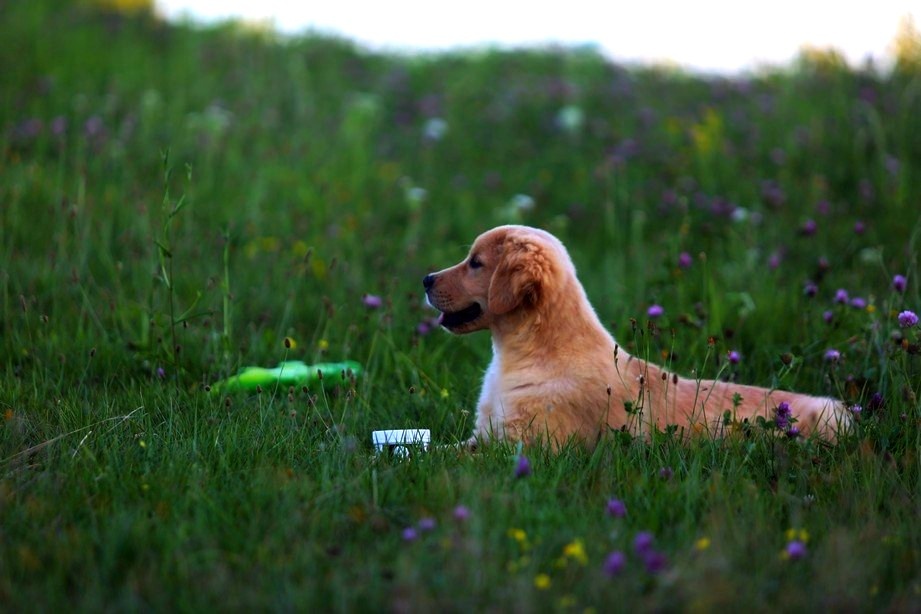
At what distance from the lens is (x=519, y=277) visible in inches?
160

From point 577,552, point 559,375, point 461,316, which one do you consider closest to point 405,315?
point 461,316

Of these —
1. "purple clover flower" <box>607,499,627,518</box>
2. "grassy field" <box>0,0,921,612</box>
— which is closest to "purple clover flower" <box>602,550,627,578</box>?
"grassy field" <box>0,0,921,612</box>

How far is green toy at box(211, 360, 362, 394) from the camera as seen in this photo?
14.0 ft

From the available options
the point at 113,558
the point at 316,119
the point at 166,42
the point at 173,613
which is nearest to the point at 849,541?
the point at 173,613

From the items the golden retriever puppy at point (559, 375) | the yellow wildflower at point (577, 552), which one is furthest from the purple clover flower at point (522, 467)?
the golden retriever puppy at point (559, 375)

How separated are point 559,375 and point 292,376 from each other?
1236mm

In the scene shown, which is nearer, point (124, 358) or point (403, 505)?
point (403, 505)

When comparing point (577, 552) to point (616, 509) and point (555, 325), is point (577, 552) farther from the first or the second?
point (555, 325)

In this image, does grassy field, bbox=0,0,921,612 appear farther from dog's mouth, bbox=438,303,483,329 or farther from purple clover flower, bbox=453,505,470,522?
dog's mouth, bbox=438,303,483,329

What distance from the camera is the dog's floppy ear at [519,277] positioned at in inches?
160

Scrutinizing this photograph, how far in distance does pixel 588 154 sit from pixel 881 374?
523cm

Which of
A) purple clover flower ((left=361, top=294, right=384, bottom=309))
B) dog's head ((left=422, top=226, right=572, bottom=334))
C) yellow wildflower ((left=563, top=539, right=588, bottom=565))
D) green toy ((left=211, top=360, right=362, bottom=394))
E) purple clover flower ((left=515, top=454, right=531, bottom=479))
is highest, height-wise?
dog's head ((left=422, top=226, right=572, bottom=334))

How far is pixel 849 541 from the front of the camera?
105 inches

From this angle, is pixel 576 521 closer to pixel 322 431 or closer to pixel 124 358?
pixel 322 431
